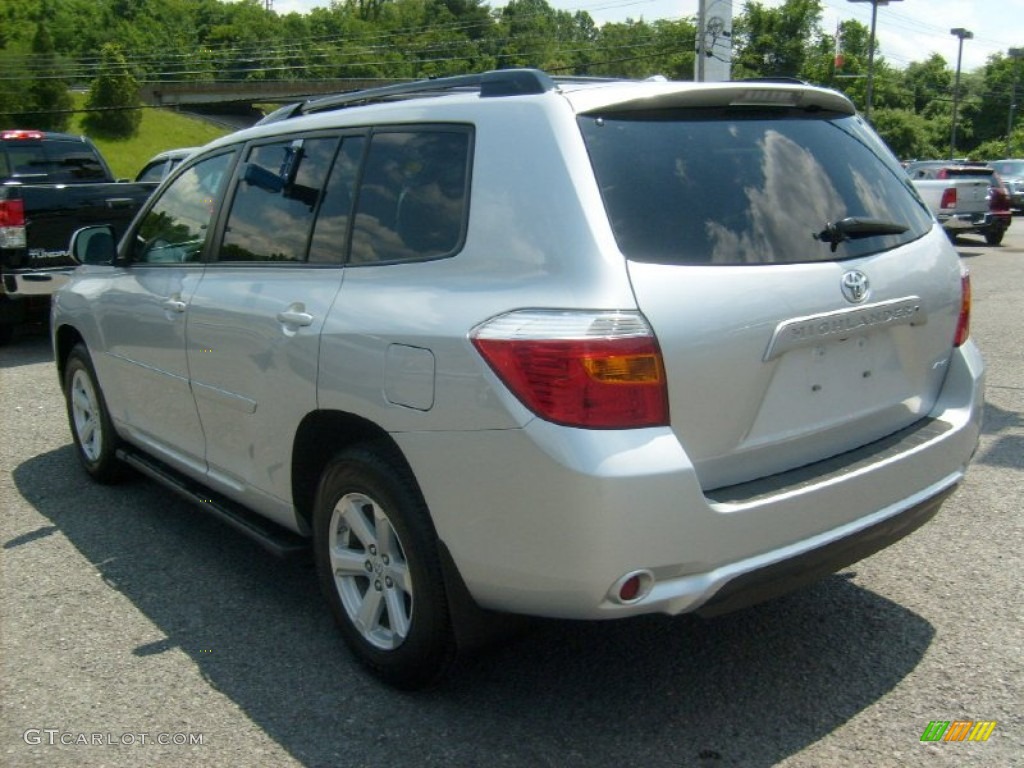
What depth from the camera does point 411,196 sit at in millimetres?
3254

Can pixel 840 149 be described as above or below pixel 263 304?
above

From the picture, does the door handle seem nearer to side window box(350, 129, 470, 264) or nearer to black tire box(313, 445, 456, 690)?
side window box(350, 129, 470, 264)

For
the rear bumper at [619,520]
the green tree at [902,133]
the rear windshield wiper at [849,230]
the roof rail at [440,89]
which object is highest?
the roof rail at [440,89]

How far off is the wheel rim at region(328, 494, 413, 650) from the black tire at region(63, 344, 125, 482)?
2.38 m

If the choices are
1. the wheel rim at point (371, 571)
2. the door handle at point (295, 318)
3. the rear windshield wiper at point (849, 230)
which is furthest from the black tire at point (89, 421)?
the rear windshield wiper at point (849, 230)

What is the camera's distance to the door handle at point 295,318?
3398 millimetres

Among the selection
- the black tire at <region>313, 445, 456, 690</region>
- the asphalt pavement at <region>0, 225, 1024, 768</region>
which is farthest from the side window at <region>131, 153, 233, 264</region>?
the black tire at <region>313, 445, 456, 690</region>

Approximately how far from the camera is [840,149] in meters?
3.37

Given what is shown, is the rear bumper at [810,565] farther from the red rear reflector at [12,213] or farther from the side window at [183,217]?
the red rear reflector at [12,213]

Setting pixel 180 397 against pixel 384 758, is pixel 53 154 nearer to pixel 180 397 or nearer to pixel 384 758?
pixel 180 397

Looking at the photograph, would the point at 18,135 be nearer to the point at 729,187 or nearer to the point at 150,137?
the point at 729,187

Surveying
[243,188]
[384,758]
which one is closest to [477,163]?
[243,188]

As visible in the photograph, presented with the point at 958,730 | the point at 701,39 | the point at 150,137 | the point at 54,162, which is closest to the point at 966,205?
the point at 701,39

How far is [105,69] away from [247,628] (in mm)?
85411
